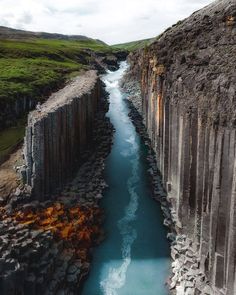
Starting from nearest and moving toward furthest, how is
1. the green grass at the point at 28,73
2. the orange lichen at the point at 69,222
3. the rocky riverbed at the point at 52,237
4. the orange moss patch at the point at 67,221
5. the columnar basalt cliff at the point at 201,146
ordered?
the columnar basalt cliff at the point at 201,146 → the rocky riverbed at the point at 52,237 → the orange lichen at the point at 69,222 → the orange moss patch at the point at 67,221 → the green grass at the point at 28,73

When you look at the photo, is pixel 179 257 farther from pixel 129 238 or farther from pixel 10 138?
pixel 10 138

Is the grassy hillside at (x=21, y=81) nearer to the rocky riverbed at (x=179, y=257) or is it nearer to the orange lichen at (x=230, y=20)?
A: the rocky riverbed at (x=179, y=257)

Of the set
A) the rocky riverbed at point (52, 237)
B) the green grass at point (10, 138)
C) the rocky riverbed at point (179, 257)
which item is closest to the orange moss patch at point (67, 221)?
the rocky riverbed at point (52, 237)

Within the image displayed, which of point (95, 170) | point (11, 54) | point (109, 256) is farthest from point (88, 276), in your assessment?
point (11, 54)

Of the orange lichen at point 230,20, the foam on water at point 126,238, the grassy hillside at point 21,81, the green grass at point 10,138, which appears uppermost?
the orange lichen at point 230,20

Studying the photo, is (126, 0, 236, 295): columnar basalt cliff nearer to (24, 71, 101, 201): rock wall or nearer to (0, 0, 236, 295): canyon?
(0, 0, 236, 295): canyon

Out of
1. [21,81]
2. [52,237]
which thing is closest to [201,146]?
[52,237]
